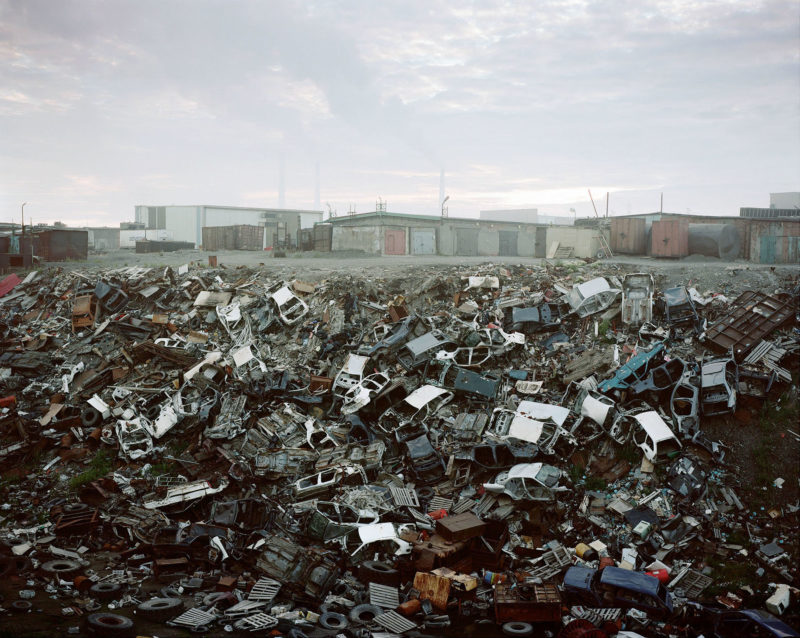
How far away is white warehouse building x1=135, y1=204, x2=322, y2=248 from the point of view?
4603 centimetres

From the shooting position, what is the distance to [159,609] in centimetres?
771

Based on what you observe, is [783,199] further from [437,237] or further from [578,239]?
[437,237]

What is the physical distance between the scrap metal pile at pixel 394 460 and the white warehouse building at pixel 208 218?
28.8 meters

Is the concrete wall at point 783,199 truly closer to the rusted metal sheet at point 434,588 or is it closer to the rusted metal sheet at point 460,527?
the rusted metal sheet at point 460,527

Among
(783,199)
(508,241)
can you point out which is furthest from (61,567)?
(783,199)

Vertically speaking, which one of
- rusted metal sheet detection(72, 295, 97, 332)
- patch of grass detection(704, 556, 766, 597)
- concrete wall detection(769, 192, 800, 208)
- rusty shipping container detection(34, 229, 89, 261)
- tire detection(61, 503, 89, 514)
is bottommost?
patch of grass detection(704, 556, 766, 597)

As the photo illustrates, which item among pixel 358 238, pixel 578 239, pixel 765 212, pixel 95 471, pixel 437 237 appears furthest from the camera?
pixel 765 212

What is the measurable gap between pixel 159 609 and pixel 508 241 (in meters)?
30.2

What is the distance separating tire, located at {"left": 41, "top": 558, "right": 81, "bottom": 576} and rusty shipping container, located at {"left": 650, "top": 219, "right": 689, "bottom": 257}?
25.8m

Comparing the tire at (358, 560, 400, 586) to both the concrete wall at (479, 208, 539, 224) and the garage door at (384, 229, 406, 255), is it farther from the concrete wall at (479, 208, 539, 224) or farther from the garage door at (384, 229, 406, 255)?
the concrete wall at (479, 208, 539, 224)

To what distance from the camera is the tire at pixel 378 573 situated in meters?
8.75

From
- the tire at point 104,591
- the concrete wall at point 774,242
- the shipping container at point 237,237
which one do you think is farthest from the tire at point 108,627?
the shipping container at point 237,237

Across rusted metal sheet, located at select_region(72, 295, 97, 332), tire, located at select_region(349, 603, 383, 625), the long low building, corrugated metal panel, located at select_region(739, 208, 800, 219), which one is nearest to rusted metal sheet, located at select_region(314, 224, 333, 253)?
the long low building

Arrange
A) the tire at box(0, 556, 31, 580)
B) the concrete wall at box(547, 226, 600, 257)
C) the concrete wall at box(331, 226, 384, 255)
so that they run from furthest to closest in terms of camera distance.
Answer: the concrete wall at box(331, 226, 384, 255), the concrete wall at box(547, 226, 600, 257), the tire at box(0, 556, 31, 580)
